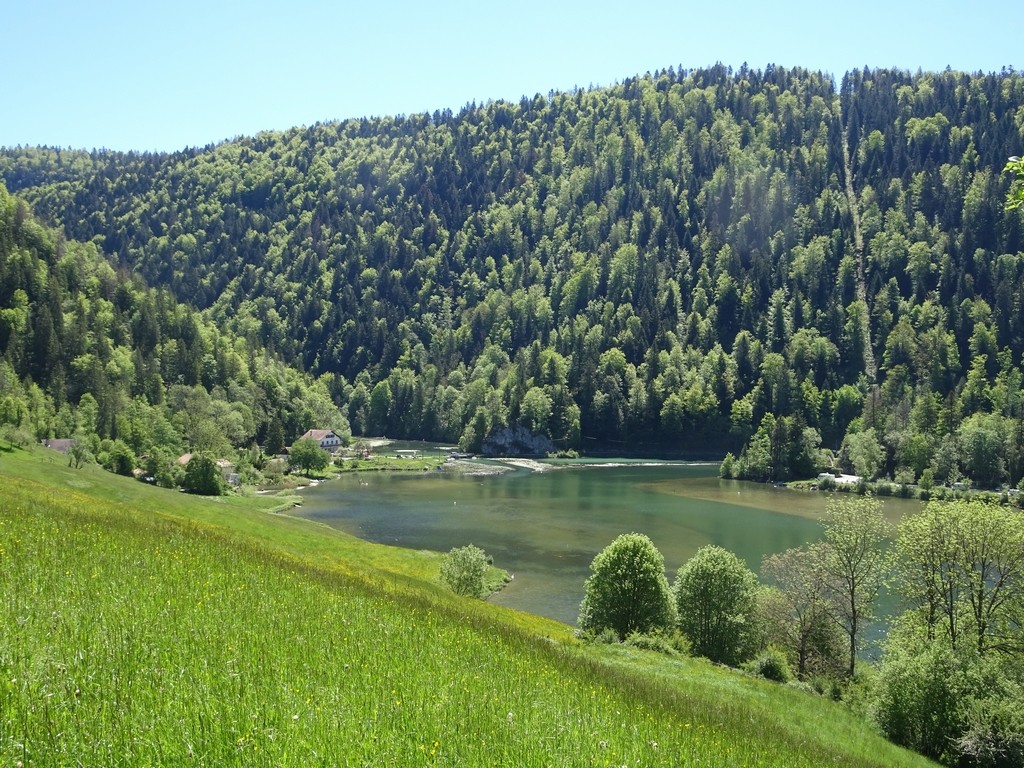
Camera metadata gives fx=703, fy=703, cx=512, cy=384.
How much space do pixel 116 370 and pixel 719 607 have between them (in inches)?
5607

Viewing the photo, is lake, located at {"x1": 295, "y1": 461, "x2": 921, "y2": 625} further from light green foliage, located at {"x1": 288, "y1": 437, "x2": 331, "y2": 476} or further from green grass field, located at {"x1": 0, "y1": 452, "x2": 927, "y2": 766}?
green grass field, located at {"x1": 0, "y1": 452, "x2": 927, "y2": 766}

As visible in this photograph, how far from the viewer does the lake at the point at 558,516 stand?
79.4m

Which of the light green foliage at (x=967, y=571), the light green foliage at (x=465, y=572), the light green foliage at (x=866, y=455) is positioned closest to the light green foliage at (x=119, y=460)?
the light green foliage at (x=465, y=572)

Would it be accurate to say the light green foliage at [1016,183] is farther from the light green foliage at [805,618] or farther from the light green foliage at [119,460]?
Answer: the light green foliage at [119,460]

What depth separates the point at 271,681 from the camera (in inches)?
417

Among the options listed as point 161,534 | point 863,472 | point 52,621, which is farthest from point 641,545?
point 863,472

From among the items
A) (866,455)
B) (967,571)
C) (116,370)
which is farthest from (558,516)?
(116,370)

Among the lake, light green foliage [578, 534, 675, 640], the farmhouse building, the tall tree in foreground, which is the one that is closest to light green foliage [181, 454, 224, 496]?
the lake

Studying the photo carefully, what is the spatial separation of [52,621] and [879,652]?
193 ft

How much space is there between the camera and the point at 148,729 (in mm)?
8422

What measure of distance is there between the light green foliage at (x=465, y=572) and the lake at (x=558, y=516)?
5.77 metres

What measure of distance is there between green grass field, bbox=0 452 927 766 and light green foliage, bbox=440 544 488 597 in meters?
37.4

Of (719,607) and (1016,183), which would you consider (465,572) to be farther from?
(1016,183)

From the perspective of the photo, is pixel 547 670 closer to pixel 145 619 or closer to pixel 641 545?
pixel 145 619
